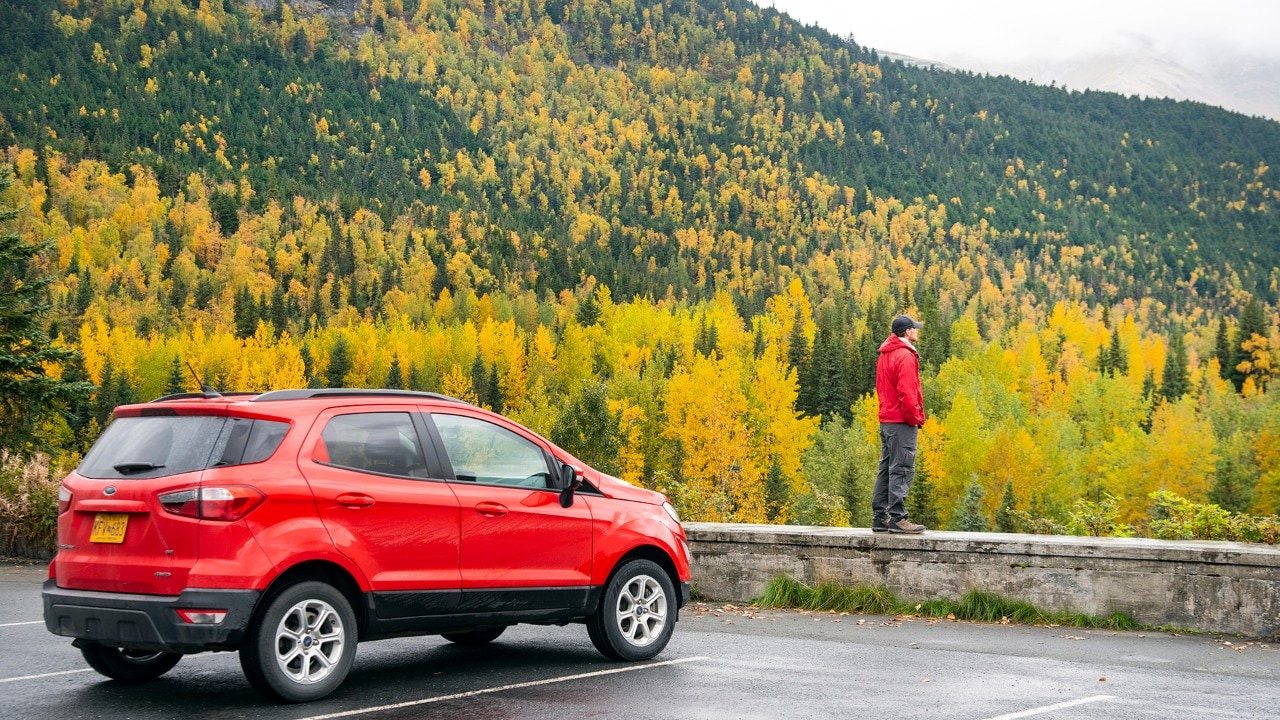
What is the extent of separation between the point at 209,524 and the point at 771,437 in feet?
267

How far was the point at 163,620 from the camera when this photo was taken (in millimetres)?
6359

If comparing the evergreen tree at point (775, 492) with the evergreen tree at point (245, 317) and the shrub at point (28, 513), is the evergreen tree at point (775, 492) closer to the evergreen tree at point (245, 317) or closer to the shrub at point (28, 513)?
the shrub at point (28, 513)

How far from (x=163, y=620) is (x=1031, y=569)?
24.5 ft

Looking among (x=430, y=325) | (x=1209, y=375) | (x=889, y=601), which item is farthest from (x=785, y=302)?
(x=889, y=601)

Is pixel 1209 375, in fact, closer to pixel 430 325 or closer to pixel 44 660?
pixel 430 325

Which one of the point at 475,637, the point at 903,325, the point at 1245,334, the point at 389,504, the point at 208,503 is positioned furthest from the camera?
the point at 1245,334

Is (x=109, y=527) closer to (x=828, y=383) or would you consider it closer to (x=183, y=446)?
(x=183, y=446)

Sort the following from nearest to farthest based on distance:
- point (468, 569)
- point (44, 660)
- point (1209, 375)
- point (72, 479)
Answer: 1. point (72, 479)
2. point (468, 569)
3. point (44, 660)
4. point (1209, 375)

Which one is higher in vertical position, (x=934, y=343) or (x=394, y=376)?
(x=934, y=343)

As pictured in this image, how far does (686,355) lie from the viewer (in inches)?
→ 4751

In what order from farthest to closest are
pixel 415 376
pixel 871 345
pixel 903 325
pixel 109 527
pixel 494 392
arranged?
pixel 415 376
pixel 494 392
pixel 871 345
pixel 903 325
pixel 109 527

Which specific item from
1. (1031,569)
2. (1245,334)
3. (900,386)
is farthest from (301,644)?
(1245,334)

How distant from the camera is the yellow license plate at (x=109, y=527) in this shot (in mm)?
6633

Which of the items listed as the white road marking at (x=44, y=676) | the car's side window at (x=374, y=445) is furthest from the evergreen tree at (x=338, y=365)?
the car's side window at (x=374, y=445)
